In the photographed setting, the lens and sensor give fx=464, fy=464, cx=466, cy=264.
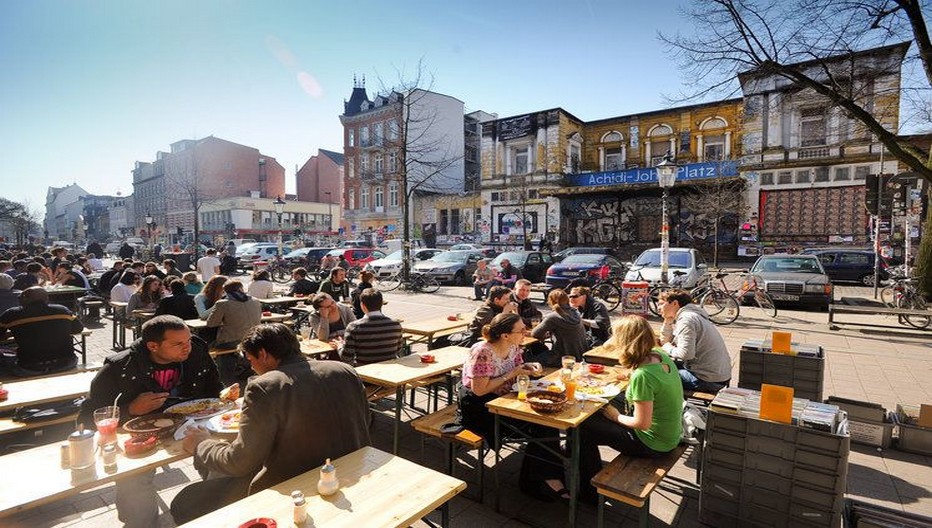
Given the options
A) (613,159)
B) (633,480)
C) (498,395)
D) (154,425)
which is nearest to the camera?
(154,425)

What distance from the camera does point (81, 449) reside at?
2631 mm

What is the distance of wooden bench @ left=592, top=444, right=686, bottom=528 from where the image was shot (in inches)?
122

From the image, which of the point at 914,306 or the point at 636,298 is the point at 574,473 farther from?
the point at 914,306

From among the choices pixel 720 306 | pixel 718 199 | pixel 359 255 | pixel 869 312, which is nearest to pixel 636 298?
pixel 720 306

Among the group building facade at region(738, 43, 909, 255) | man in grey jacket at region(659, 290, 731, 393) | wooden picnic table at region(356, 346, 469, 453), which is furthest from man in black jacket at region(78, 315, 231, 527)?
building facade at region(738, 43, 909, 255)

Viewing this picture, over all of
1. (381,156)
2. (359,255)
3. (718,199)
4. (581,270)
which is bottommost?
(581,270)

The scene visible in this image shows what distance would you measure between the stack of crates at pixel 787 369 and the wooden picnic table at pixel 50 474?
219 inches

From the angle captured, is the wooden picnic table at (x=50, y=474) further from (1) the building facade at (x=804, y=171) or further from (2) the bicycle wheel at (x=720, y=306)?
(1) the building facade at (x=804, y=171)

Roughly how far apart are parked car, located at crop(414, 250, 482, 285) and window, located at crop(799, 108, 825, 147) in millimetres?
22048

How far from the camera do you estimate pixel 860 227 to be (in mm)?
26500

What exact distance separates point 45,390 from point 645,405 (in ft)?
16.3

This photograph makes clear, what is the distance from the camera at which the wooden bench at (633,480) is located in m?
→ 3.11

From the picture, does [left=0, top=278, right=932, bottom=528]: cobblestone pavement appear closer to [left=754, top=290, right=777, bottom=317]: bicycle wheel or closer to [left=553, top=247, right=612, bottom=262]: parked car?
→ [left=754, top=290, right=777, bottom=317]: bicycle wheel

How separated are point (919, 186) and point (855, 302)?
7.31m
